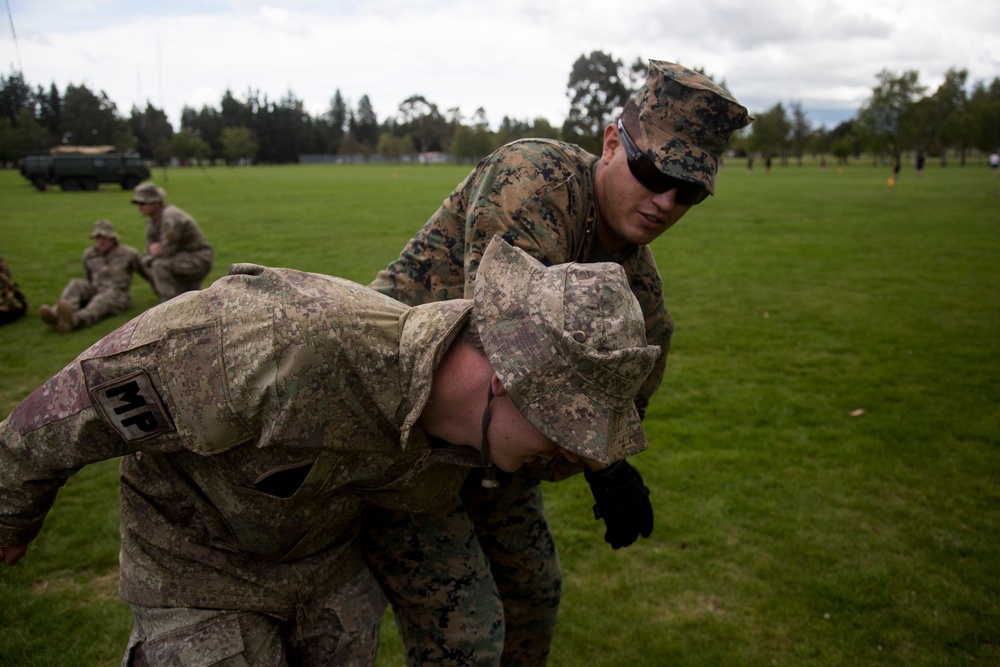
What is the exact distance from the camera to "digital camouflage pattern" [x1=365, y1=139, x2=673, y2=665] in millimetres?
2420

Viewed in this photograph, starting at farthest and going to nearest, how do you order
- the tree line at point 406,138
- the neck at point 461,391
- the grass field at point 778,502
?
1. the tree line at point 406,138
2. the grass field at point 778,502
3. the neck at point 461,391

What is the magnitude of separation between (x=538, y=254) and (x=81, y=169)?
36.6 meters

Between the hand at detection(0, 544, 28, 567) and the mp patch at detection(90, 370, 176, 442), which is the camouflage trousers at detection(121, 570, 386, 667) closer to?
the hand at detection(0, 544, 28, 567)

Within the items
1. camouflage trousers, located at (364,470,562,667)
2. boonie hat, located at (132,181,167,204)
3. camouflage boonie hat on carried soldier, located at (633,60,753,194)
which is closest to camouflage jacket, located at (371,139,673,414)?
Result: camouflage boonie hat on carried soldier, located at (633,60,753,194)

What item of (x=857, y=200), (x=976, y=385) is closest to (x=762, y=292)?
(x=976, y=385)

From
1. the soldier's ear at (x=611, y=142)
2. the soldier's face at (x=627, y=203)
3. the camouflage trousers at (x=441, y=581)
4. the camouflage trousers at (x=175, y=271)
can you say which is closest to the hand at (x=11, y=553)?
the camouflage trousers at (x=441, y=581)

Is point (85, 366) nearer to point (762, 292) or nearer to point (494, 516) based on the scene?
point (494, 516)

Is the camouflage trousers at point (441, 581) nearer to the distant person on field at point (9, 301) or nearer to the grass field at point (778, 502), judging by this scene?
the grass field at point (778, 502)

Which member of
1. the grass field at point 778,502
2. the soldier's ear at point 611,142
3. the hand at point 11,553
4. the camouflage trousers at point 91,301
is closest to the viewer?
the hand at point 11,553

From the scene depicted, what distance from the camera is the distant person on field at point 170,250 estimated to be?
973 cm

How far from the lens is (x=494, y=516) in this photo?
Answer: 9.22 ft

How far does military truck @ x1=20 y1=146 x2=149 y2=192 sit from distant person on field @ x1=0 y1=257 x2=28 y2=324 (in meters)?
27.3

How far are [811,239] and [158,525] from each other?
15.8 m

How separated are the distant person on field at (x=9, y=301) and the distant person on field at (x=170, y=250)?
1542 millimetres
